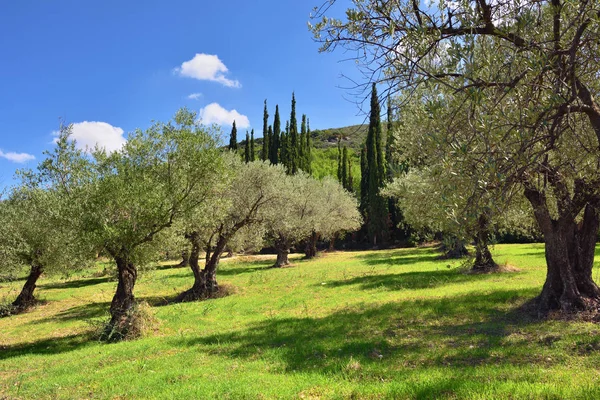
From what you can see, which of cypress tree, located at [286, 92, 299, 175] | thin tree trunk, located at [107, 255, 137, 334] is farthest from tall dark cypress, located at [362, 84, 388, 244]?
thin tree trunk, located at [107, 255, 137, 334]

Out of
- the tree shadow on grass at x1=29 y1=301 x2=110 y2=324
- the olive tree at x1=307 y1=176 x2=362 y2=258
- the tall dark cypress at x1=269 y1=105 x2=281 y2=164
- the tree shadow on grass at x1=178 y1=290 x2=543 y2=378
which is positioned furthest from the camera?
the tall dark cypress at x1=269 y1=105 x2=281 y2=164

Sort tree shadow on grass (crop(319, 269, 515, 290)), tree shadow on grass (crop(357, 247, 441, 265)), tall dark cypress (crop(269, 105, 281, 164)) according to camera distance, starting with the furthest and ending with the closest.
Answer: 1. tall dark cypress (crop(269, 105, 281, 164))
2. tree shadow on grass (crop(357, 247, 441, 265))
3. tree shadow on grass (crop(319, 269, 515, 290))

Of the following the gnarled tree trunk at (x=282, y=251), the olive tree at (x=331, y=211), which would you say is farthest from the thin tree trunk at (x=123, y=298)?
the olive tree at (x=331, y=211)

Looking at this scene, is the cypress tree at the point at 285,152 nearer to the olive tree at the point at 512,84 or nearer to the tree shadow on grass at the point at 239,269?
the tree shadow on grass at the point at 239,269

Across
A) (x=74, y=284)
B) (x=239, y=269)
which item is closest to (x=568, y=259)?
(x=239, y=269)

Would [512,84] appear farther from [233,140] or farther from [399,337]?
[233,140]

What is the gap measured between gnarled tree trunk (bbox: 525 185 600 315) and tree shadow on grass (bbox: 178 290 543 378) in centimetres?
94

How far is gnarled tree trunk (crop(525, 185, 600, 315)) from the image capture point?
10164 mm

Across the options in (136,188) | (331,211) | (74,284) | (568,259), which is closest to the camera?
(568,259)

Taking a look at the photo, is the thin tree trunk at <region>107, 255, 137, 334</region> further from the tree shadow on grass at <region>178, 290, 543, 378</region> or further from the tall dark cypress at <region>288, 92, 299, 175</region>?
the tall dark cypress at <region>288, 92, 299, 175</region>

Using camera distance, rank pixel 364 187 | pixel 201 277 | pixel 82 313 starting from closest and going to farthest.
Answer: pixel 82 313 → pixel 201 277 → pixel 364 187

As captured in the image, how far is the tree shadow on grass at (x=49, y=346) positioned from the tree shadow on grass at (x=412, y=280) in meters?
11.7

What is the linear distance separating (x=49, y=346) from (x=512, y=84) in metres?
16.2

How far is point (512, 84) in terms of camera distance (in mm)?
4938
